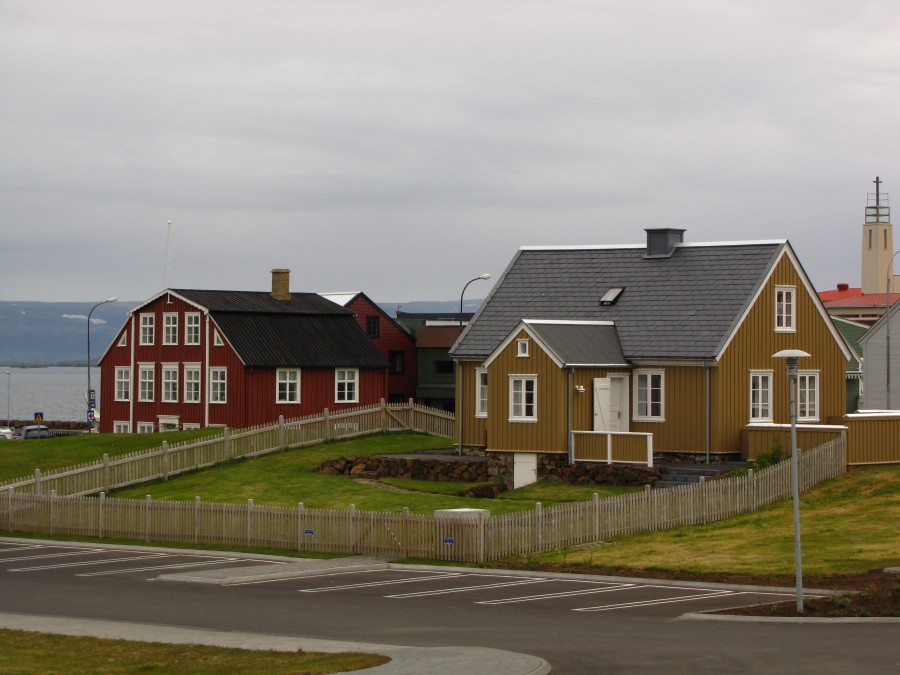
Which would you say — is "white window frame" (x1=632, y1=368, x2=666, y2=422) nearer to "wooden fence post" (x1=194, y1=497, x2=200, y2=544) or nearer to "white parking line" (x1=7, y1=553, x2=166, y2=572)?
"wooden fence post" (x1=194, y1=497, x2=200, y2=544)

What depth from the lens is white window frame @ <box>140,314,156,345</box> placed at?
222 ft

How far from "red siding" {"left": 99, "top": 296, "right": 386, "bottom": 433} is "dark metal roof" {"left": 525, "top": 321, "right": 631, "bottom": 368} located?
2138 centimetres

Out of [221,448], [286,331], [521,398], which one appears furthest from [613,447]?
[286,331]

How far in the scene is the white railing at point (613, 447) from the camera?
4206 cm

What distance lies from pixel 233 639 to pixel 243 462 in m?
31.7

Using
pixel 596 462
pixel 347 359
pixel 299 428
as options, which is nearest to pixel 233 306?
pixel 347 359

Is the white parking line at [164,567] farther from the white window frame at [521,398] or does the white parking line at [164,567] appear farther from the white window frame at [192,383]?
the white window frame at [192,383]

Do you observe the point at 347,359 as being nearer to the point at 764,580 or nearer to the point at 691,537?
the point at 691,537

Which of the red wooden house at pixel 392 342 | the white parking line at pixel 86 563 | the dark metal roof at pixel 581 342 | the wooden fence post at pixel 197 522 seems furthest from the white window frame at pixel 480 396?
the red wooden house at pixel 392 342

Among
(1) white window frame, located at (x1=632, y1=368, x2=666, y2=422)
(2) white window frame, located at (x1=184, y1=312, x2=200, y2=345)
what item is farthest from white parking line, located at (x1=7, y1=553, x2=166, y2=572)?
(2) white window frame, located at (x1=184, y1=312, x2=200, y2=345)

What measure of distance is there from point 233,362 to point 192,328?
3.36 m

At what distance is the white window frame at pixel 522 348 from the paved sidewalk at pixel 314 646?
2247 cm

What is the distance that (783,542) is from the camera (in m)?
32.5

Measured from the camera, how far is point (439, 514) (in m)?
32.8
